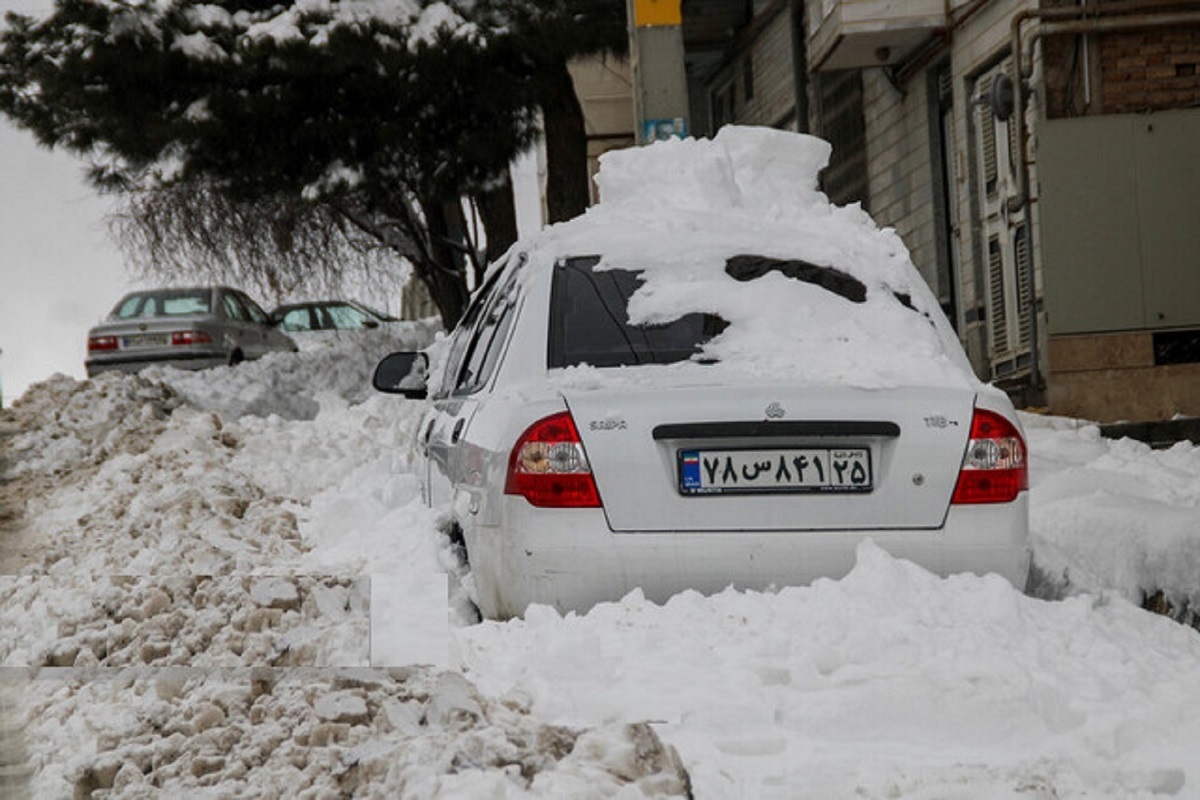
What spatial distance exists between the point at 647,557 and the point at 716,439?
0.38 meters

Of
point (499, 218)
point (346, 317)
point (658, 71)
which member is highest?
point (499, 218)

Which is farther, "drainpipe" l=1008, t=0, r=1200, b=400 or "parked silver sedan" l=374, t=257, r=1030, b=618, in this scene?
"drainpipe" l=1008, t=0, r=1200, b=400

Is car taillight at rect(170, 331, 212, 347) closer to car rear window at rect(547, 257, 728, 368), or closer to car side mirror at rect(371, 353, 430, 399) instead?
car side mirror at rect(371, 353, 430, 399)

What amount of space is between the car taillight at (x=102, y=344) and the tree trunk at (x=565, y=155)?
8.57 m

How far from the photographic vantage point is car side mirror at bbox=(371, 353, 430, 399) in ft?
25.4

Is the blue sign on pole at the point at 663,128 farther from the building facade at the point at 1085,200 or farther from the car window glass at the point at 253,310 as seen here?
the car window glass at the point at 253,310

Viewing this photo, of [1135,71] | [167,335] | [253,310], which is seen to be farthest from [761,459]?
[253,310]

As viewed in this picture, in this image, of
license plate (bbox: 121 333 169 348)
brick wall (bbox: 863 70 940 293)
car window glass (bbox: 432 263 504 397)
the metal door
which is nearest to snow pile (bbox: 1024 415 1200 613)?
car window glass (bbox: 432 263 504 397)

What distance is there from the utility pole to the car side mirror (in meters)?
3.01

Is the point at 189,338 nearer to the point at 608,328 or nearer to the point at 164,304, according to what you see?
the point at 164,304

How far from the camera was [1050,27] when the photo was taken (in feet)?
49.5

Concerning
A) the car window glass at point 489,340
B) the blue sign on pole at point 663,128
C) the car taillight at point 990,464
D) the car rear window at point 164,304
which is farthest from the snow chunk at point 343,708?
the car rear window at point 164,304

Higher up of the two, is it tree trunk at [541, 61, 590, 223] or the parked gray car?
tree trunk at [541, 61, 590, 223]

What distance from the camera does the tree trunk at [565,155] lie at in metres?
18.8
